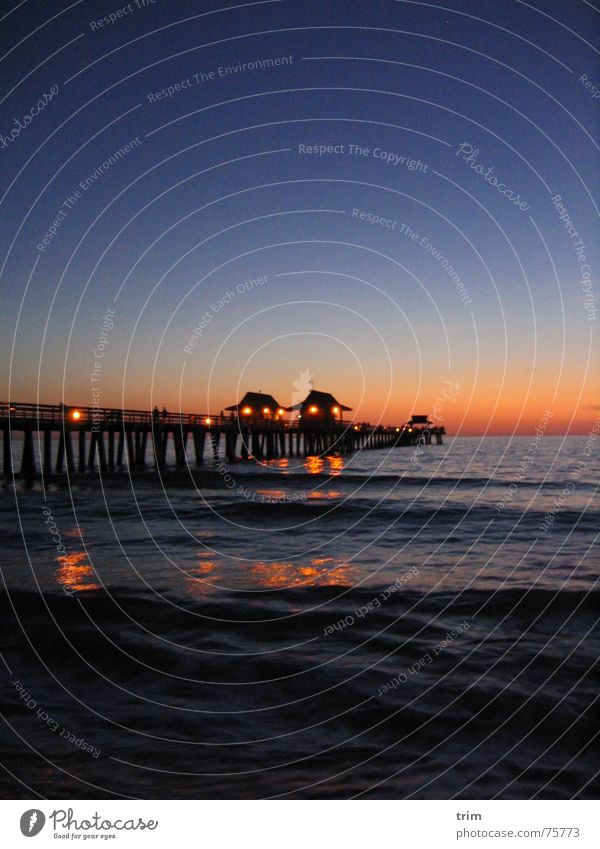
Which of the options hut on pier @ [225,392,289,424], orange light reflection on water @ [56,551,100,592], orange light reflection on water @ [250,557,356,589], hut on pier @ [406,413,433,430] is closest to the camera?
orange light reflection on water @ [56,551,100,592]

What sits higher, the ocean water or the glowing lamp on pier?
the glowing lamp on pier

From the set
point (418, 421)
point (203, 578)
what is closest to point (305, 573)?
point (203, 578)

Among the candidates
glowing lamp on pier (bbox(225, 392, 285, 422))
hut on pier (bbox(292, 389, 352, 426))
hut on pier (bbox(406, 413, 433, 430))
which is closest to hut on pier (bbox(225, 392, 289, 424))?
glowing lamp on pier (bbox(225, 392, 285, 422))

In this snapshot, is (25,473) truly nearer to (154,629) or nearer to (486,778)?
(154,629)

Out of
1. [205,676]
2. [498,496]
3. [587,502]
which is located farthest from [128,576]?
[498,496]

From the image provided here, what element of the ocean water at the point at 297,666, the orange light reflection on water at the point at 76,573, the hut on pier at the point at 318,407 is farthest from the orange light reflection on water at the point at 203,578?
the hut on pier at the point at 318,407

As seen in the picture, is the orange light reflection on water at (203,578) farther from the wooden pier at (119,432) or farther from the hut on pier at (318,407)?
the hut on pier at (318,407)

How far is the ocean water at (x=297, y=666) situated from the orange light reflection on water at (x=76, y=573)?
6 cm

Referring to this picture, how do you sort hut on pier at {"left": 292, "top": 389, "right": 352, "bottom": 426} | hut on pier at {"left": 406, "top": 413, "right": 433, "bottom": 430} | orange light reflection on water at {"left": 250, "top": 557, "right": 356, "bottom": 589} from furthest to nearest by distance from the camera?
hut on pier at {"left": 406, "top": 413, "right": 433, "bottom": 430}
hut on pier at {"left": 292, "top": 389, "right": 352, "bottom": 426}
orange light reflection on water at {"left": 250, "top": 557, "right": 356, "bottom": 589}

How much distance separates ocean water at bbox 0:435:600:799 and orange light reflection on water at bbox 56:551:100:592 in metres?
0.06

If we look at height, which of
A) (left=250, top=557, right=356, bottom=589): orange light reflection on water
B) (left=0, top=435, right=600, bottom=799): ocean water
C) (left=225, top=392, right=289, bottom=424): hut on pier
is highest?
(left=225, top=392, right=289, bottom=424): hut on pier

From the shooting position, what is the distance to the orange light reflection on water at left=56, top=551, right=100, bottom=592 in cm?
1108

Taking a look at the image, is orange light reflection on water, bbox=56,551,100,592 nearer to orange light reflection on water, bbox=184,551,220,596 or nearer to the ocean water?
the ocean water
